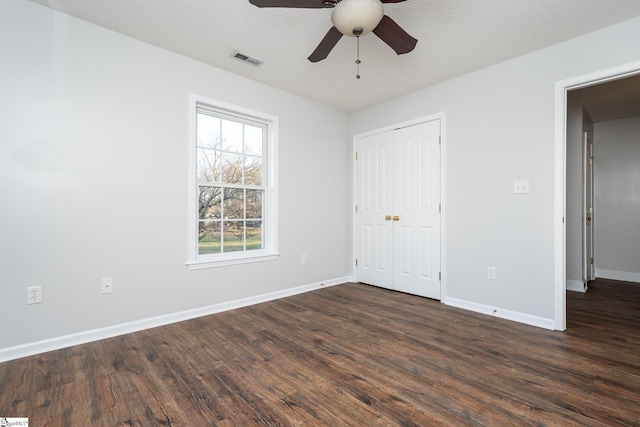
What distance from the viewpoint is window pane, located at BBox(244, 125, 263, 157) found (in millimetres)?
3541

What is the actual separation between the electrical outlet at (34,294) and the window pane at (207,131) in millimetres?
1805

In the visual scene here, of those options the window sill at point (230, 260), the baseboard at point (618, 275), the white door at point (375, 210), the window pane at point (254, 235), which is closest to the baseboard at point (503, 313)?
the white door at point (375, 210)

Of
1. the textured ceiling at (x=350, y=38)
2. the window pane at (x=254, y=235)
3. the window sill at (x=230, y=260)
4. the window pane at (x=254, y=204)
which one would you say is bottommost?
the window sill at (x=230, y=260)

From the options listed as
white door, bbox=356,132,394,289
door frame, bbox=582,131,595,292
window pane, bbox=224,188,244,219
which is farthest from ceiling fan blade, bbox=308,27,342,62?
door frame, bbox=582,131,595,292

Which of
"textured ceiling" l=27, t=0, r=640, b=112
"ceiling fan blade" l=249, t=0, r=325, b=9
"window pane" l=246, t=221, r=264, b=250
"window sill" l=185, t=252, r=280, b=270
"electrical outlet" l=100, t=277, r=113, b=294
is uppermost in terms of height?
"textured ceiling" l=27, t=0, r=640, b=112

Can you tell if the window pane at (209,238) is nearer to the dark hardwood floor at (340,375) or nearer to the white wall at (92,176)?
the white wall at (92,176)

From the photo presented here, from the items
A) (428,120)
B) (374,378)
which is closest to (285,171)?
(428,120)

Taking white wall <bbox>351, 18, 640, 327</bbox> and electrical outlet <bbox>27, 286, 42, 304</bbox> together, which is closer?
electrical outlet <bbox>27, 286, 42, 304</bbox>

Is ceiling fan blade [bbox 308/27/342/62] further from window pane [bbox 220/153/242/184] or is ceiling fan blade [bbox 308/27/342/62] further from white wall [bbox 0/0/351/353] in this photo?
window pane [bbox 220/153/242/184]

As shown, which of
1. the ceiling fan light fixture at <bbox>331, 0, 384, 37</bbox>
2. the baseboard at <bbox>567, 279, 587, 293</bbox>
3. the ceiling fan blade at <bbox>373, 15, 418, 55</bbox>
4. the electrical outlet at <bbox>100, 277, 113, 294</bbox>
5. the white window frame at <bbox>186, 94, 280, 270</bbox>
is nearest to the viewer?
the ceiling fan light fixture at <bbox>331, 0, 384, 37</bbox>

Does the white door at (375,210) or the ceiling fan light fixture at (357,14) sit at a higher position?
the ceiling fan light fixture at (357,14)

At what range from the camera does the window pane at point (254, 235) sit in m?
3.55

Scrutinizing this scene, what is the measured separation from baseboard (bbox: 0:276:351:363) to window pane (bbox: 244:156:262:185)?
4.49 feet

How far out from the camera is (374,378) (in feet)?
6.16
